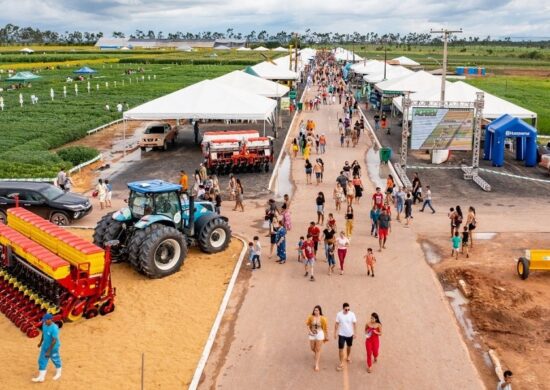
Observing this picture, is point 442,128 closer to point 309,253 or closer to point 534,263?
point 534,263

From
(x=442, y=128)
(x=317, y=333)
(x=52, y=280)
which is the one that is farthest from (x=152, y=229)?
(x=442, y=128)

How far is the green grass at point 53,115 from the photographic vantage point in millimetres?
29078

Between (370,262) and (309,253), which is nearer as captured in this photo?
(309,253)

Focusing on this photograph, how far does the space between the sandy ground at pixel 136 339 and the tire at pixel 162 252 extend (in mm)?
260

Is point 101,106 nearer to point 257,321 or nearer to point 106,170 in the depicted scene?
point 106,170

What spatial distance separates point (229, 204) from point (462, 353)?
13095 millimetres

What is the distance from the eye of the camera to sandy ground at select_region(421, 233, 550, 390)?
11414 millimetres

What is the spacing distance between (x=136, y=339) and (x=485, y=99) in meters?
29.1

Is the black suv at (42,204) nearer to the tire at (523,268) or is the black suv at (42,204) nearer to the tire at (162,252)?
the tire at (162,252)

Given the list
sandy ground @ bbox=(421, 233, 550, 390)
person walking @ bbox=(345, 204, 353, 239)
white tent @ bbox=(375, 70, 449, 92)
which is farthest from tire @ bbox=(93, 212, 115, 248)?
white tent @ bbox=(375, 70, 449, 92)

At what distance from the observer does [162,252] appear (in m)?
15.4

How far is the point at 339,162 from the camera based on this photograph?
31219mm

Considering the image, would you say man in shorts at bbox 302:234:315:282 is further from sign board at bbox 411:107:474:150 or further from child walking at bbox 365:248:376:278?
sign board at bbox 411:107:474:150

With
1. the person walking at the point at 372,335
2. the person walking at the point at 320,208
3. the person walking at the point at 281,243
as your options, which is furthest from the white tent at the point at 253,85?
the person walking at the point at 372,335
